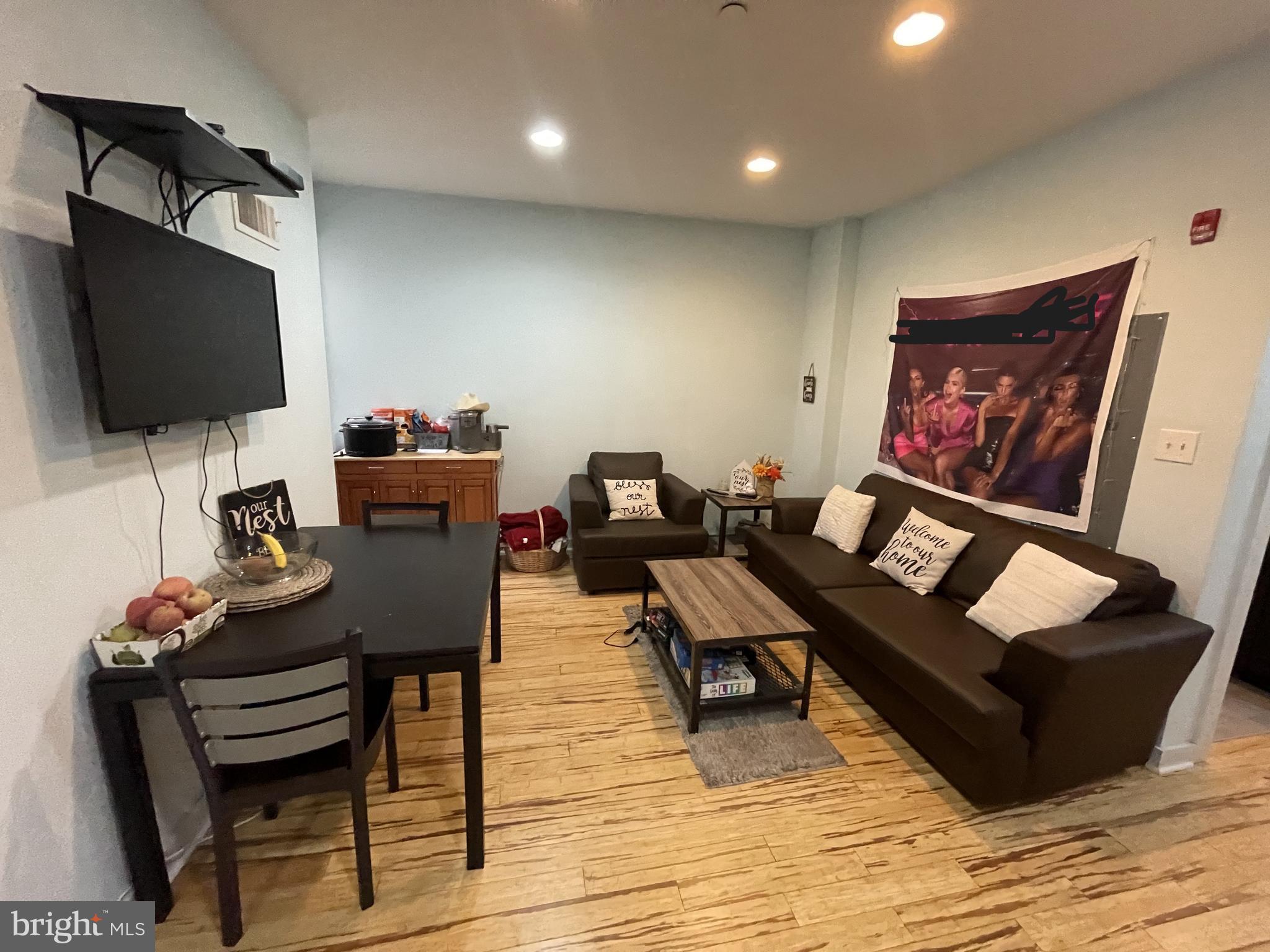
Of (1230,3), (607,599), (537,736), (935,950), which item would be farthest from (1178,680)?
(607,599)

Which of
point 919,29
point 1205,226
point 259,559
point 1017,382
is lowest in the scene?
point 259,559

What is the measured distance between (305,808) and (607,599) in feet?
6.12

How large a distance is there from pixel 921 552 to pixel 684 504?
1477 mm

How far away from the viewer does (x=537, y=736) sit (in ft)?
6.72

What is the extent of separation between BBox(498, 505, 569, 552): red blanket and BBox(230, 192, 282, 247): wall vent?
6.71 feet

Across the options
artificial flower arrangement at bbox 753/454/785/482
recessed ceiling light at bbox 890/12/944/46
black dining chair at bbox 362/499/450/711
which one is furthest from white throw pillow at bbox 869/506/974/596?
black dining chair at bbox 362/499/450/711

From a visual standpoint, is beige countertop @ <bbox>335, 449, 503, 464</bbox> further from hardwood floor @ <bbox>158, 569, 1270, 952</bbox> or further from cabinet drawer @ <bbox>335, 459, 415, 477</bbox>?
hardwood floor @ <bbox>158, 569, 1270, 952</bbox>

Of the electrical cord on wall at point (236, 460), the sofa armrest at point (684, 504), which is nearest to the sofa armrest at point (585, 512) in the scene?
the sofa armrest at point (684, 504)

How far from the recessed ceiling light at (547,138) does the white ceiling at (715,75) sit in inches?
3.0

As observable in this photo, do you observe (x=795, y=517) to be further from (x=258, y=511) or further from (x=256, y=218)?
(x=256, y=218)

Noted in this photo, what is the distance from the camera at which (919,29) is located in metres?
1.62

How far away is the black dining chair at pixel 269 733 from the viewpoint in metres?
1.10

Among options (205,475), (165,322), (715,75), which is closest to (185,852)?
(205,475)

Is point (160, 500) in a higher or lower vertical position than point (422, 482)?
higher
